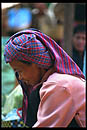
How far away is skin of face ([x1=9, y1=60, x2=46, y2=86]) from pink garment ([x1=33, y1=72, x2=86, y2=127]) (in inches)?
7.0

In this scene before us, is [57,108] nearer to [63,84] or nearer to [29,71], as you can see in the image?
[63,84]

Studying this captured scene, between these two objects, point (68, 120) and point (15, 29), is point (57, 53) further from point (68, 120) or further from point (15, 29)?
point (15, 29)

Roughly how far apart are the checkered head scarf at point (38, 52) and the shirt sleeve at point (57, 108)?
18cm

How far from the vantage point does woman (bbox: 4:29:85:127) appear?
1.71m

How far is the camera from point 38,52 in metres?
1.84

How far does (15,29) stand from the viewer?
956 centimetres

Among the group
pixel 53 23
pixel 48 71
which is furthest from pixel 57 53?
pixel 53 23

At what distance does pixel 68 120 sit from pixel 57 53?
454mm

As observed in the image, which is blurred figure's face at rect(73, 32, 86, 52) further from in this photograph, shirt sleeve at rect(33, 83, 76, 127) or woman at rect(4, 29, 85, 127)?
shirt sleeve at rect(33, 83, 76, 127)

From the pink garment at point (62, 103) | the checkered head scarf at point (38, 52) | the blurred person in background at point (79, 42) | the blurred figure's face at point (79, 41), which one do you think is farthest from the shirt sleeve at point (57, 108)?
the blurred figure's face at point (79, 41)

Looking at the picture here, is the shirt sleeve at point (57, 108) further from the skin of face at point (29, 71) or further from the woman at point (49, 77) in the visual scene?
the skin of face at point (29, 71)

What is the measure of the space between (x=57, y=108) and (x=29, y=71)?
1.12 feet

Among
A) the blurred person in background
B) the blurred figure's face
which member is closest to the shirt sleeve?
the blurred person in background

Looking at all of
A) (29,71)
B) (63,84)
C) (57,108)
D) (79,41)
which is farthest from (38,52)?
(79,41)
